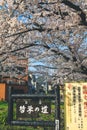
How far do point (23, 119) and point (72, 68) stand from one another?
4.14 meters

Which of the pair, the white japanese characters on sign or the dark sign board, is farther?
the dark sign board

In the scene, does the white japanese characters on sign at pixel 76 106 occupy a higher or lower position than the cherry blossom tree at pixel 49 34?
lower

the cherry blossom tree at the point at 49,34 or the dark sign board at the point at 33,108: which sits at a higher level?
the cherry blossom tree at the point at 49,34

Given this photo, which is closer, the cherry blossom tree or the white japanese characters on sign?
the white japanese characters on sign

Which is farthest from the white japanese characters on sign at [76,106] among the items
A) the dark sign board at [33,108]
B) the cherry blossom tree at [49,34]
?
the cherry blossom tree at [49,34]

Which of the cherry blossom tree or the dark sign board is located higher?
the cherry blossom tree

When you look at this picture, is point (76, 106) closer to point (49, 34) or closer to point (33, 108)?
point (33, 108)

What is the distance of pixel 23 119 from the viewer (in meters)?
10.6

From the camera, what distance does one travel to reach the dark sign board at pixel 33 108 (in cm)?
1026

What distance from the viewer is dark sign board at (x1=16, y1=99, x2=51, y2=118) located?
404 inches

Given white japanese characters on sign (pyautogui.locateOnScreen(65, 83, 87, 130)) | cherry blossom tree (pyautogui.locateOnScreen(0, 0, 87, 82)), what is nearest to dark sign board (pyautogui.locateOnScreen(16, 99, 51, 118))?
white japanese characters on sign (pyautogui.locateOnScreen(65, 83, 87, 130))

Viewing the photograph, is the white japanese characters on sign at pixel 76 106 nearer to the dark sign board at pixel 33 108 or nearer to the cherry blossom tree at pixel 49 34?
the dark sign board at pixel 33 108

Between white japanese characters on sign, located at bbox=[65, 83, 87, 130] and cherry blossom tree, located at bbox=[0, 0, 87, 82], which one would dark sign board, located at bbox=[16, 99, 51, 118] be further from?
cherry blossom tree, located at bbox=[0, 0, 87, 82]

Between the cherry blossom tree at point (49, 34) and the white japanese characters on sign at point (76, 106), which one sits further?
the cherry blossom tree at point (49, 34)
